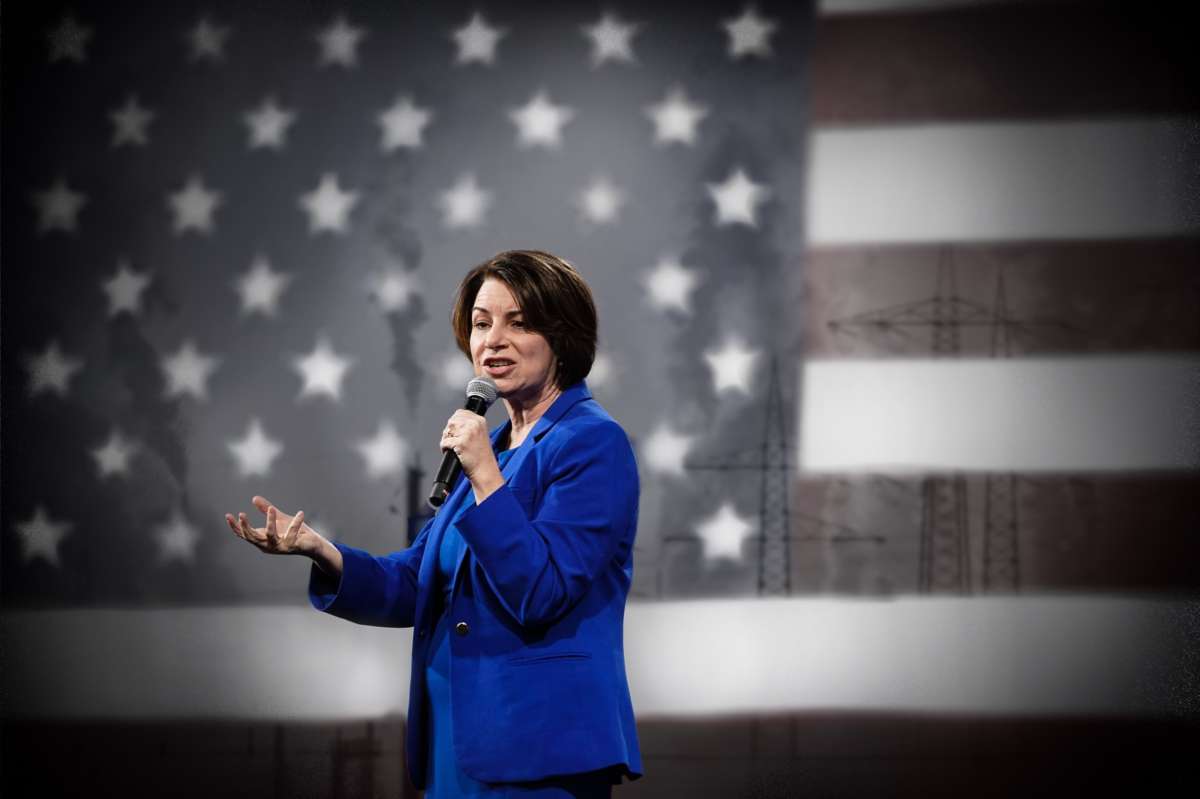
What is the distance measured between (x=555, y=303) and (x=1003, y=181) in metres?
2.01

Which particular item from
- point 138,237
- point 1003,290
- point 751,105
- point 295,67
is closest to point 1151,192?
point 1003,290

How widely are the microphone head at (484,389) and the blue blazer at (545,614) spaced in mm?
86

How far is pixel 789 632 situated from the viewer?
114 inches

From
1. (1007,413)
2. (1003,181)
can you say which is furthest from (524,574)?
(1003,181)

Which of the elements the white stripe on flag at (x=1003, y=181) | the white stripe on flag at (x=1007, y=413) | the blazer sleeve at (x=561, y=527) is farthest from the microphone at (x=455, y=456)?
the white stripe on flag at (x=1003, y=181)

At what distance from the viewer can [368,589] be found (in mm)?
1514

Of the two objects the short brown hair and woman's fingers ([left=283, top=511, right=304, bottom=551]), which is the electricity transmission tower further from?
woman's fingers ([left=283, top=511, right=304, bottom=551])

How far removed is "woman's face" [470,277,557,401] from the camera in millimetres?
1432

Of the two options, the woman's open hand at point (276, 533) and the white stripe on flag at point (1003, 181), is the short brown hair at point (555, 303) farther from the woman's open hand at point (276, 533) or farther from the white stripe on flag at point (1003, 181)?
the white stripe on flag at point (1003, 181)

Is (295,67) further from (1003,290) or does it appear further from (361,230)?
(1003,290)

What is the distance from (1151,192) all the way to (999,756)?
1.57 m

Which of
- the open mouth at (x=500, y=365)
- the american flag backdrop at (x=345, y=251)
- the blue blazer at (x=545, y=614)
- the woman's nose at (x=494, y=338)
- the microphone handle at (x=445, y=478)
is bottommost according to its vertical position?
the blue blazer at (x=545, y=614)

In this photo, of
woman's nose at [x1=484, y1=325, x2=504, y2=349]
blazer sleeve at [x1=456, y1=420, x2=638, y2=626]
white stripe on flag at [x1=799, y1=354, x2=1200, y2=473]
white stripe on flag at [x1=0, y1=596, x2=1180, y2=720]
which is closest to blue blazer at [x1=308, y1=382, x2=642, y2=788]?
blazer sleeve at [x1=456, y1=420, x2=638, y2=626]

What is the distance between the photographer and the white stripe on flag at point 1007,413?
2.91 metres
